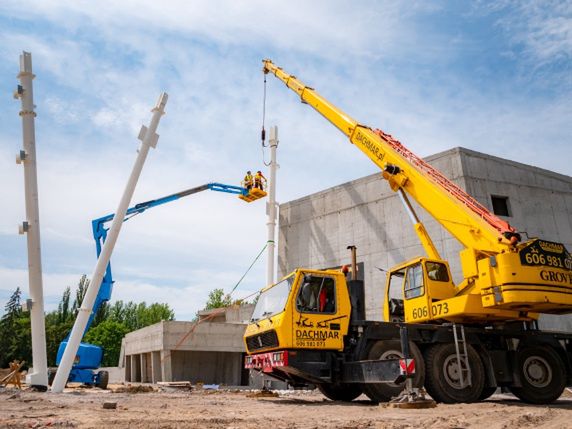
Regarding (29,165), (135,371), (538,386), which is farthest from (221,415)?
(135,371)

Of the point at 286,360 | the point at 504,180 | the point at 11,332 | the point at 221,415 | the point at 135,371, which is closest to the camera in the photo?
the point at 221,415

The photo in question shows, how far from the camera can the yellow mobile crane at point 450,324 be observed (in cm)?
992

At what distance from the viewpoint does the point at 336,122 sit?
17828 mm

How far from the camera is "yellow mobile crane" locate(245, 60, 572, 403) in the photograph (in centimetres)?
992

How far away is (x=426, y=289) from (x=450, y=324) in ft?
2.97

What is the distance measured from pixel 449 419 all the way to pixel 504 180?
55.1 feet

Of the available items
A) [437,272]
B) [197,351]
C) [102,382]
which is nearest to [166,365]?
[197,351]

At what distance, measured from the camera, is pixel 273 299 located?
11047mm

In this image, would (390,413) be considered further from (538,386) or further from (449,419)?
(538,386)

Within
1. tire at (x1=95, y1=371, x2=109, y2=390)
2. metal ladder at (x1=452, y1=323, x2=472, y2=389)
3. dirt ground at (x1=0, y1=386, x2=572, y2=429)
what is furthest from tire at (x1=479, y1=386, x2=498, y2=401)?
tire at (x1=95, y1=371, x2=109, y2=390)

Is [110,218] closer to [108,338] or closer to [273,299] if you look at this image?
[273,299]

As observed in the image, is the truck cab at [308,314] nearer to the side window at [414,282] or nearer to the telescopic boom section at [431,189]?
the side window at [414,282]

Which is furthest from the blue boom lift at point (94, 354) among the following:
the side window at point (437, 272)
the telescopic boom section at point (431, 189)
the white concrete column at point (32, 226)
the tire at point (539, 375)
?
the tire at point (539, 375)

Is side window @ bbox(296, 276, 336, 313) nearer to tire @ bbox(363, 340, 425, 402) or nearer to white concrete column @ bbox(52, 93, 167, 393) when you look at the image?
tire @ bbox(363, 340, 425, 402)
